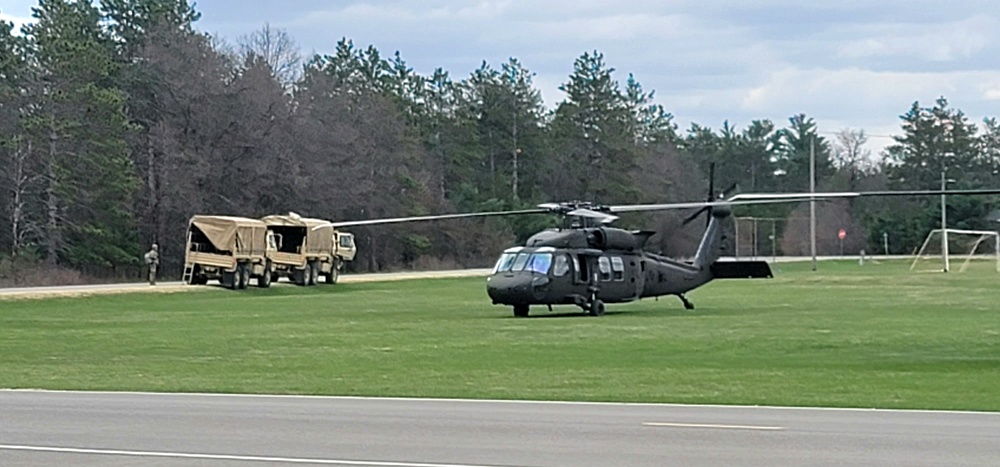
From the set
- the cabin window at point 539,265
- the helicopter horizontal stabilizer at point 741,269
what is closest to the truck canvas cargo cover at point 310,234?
the helicopter horizontal stabilizer at point 741,269

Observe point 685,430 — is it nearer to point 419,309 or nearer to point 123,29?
A: point 419,309

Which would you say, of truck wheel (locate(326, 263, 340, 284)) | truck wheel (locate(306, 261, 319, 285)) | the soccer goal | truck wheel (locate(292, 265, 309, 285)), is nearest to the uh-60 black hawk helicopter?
truck wheel (locate(292, 265, 309, 285))

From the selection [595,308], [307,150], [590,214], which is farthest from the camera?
[307,150]

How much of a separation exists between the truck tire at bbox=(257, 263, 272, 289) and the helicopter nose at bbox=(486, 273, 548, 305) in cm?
2316

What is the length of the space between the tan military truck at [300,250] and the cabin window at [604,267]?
23.3 meters

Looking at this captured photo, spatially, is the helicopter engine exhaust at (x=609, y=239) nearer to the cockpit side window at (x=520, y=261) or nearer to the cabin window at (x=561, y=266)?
the cabin window at (x=561, y=266)

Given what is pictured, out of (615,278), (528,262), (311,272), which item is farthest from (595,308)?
(311,272)

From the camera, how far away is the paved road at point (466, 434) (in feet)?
38.6

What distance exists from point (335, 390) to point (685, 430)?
638cm

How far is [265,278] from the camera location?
57.7 metres

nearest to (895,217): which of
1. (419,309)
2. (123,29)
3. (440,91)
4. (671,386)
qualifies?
(440,91)

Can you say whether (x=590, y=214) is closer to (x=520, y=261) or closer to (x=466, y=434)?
(x=520, y=261)

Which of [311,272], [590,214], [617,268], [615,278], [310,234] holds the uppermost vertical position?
[590,214]

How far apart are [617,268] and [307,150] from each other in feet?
140
